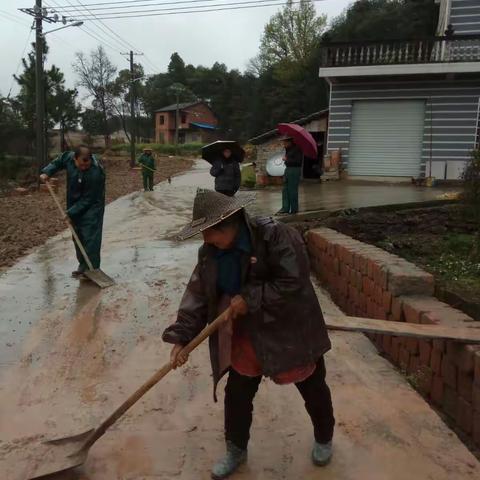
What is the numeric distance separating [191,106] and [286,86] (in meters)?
27.4

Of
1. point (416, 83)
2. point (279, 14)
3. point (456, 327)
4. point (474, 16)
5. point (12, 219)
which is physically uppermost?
point (279, 14)

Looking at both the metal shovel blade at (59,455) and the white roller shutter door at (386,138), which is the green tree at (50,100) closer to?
the white roller shutter door at (386,138)

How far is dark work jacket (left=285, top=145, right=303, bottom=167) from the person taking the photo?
29.8 feet

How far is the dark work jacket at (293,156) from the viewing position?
358 inches

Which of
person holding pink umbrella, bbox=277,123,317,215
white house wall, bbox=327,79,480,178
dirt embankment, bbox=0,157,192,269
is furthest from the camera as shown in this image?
white house wall, bbox=327,79,480,178

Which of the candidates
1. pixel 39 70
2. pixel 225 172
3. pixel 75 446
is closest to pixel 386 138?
pixel 225 172

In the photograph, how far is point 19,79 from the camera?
38125 mm

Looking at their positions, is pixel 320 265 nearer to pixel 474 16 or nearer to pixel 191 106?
pixel 474 16

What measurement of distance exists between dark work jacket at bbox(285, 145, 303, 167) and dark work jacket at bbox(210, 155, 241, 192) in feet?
2.91

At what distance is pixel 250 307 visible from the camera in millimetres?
2391

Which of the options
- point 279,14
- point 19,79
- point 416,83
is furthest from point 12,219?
point 279,14

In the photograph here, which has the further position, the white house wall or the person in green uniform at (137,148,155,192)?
the person in green uniform at (137,148,155,192)

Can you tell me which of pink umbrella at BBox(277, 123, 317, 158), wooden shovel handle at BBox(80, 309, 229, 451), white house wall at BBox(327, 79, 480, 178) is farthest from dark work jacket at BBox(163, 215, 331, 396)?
white house wall at BBox(327, 79, 480, 178)

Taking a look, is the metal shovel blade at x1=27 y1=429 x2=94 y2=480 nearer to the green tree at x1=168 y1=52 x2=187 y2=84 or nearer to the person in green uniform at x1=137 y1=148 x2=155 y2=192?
the person in green uniform at x1=137 y1=148 x2=155 y2=192
